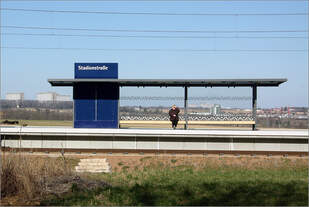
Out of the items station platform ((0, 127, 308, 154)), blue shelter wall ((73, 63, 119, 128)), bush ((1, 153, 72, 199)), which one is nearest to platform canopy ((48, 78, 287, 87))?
blue shelter wall ((73, 63, 119, 128))

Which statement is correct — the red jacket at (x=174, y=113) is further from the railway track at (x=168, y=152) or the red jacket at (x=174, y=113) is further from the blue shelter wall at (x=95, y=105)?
the railway track at (x=168, y=152)

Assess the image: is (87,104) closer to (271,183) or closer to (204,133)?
(204,133)

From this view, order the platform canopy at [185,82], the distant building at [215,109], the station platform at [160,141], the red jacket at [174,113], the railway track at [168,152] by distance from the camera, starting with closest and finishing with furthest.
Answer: the railway track at [168,152], the station platform at [160,141], the platform canopy at [185,82], the red jacket at [174,113], the distant building at [215,109]

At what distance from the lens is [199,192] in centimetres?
962

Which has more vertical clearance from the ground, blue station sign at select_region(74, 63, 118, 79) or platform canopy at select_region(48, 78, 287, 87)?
blue station sign at select_region(74, 63, 118, 79)

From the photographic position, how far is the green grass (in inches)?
344

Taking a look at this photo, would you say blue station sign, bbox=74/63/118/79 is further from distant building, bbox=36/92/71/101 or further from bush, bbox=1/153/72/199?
distant building, bbox=36/92/71/101

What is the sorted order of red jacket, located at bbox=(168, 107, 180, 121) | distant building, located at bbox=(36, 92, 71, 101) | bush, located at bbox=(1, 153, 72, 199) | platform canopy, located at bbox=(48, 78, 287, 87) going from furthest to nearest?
distant building, located at bbox=(36, 92, 71, 101) < red jacket, located at bbox=(168, 107, 180, 121) < platform canopy, located at bbox=(48, 78, 287, 87) < bush, located at bbox=(1, 153, 72, 199)

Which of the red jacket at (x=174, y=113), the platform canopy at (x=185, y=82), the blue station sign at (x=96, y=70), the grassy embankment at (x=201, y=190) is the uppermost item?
the blue station sign at (x=96, y=70)

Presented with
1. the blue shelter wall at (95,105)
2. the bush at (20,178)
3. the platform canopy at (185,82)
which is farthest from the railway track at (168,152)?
the bush at (20,178)

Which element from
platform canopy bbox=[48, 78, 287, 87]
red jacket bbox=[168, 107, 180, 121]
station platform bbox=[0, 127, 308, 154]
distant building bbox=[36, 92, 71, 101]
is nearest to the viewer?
station platform bbox=[0, 127, 308, 154]

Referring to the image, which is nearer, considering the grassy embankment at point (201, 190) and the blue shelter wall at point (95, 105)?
the grassy embankment at point (201, 190)

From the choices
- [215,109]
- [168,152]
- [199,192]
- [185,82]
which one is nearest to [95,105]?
[185,82]

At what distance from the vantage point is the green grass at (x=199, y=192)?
8.73m
